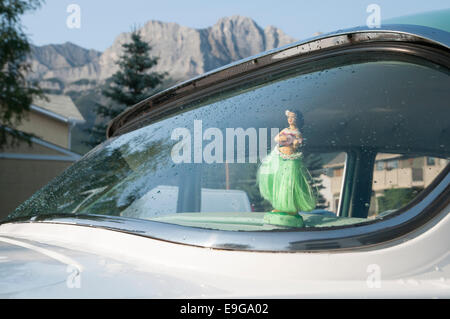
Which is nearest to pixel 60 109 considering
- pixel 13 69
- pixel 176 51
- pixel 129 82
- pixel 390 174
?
pixel 129 82

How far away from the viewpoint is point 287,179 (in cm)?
129

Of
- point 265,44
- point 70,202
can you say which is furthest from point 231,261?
point 265,44

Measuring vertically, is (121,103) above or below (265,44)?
below

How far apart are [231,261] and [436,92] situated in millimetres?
628

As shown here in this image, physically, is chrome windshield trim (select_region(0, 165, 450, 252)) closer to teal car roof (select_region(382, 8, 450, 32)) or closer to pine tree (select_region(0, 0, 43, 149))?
teal car roof (select_region(382, 8, 450, 32))

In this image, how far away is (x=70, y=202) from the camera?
1578 mm

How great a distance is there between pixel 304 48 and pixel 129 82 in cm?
2188

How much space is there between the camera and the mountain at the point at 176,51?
140 metres

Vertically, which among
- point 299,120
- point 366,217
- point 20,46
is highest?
point 20,46

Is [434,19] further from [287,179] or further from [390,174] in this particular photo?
[287,179]

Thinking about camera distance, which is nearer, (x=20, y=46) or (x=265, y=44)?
A: (x=20, y=46)

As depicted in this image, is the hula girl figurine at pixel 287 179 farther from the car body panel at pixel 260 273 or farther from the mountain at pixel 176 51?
the mountain at pixel 176 51

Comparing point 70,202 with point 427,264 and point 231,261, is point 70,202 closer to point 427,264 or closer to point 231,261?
point 231,261

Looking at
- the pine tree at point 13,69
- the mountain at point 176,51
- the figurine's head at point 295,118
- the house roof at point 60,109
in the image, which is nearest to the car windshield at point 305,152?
the figurine's head at point 295,118
